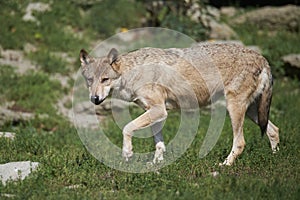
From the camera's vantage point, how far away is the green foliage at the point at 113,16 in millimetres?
16391

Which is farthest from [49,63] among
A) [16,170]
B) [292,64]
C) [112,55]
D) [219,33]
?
[16,170]

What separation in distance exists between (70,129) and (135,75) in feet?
11.8

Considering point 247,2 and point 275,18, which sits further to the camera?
point 247,2

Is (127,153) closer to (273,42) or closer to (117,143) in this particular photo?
(117,143)

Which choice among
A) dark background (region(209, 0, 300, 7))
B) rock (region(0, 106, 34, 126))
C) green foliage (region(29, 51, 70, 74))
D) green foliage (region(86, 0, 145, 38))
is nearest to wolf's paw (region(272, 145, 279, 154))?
rock (region(0, 106, 34, 126))

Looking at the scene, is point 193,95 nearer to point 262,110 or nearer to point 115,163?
point 262,110

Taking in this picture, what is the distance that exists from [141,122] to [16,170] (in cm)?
182

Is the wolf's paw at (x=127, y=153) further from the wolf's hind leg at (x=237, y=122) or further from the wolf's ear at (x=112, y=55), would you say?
the wolf's hind leg at (x=237, y=122)

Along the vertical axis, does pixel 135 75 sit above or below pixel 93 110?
above

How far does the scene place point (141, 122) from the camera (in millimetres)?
7918

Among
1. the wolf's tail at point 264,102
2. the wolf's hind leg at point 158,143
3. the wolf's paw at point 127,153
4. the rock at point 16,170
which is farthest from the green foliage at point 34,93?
the wolf's tail at point 264,102

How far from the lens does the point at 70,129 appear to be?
11.4 metres

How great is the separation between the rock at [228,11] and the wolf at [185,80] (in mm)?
9556

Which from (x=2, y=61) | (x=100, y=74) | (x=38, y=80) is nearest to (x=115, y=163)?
(x=100, y=74)
